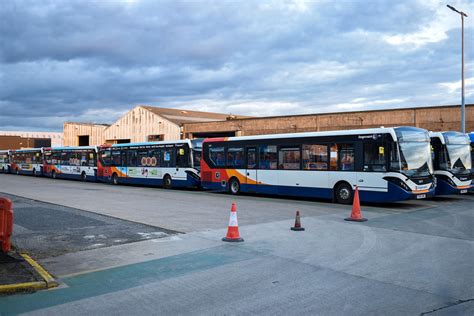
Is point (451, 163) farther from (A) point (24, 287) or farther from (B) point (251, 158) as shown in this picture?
(A) point (24, 287)

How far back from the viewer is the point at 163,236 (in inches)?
427

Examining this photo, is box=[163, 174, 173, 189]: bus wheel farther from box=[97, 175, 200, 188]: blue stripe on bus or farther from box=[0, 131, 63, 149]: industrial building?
box=[0, 131, 63, 149]: industrial building

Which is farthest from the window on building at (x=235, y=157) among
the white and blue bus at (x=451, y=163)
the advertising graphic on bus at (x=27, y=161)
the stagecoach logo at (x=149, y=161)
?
the advertising graphic on bus at (x=27, y=161)

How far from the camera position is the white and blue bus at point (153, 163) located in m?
27.2

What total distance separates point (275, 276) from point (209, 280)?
1.03 meters

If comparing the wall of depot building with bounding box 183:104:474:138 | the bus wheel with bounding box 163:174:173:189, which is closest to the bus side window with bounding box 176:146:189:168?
the bus wheel with bounding box 163:174:173:189

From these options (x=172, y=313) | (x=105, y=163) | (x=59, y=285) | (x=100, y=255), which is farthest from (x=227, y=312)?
(x=105, y=163)

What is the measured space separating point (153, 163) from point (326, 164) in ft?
46.5

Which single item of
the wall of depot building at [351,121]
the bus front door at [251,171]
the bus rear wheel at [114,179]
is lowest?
the bus rear wheel at [114,179]

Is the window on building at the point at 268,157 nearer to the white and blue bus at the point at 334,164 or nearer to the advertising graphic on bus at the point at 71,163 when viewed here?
the white and blue bus at the point at 334,164

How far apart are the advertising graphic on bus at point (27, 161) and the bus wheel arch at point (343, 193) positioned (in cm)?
3619

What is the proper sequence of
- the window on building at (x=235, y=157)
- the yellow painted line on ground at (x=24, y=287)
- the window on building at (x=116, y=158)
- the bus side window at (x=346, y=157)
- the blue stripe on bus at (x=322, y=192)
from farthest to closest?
the window on building at (x=116, y=158)
the window on building at (x=235, y=157)
the bus side window at (x=346, y=157)
the blue stripe on bus at (x=322, y=192)
the yellow painted line on ground at (x=24, y=287)

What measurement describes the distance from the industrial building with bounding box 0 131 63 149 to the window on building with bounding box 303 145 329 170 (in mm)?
96791

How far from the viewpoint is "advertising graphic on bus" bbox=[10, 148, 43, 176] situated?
46969 mm
